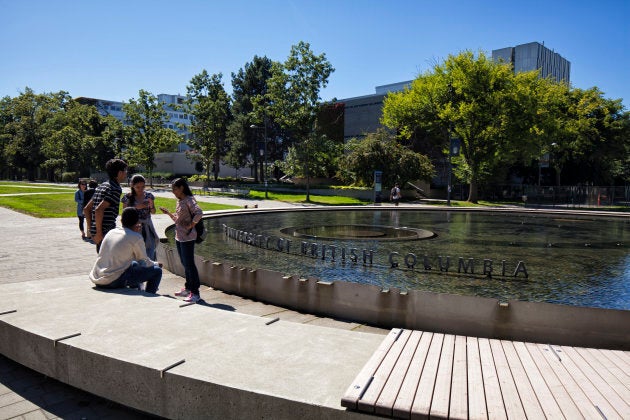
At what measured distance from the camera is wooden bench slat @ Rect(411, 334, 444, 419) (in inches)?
121

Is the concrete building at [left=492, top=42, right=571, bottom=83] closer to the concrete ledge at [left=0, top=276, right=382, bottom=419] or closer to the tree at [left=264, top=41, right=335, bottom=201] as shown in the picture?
the tree at [left=264, top=41, right=335, bottom=201]

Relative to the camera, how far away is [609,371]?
396cm

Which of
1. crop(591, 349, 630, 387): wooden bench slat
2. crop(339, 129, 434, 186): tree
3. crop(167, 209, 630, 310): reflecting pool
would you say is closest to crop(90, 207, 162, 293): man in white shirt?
crop(167, 209, 630, 310): reflecting pool

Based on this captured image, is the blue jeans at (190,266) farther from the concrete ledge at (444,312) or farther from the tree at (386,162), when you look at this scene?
the tree at (386,162)

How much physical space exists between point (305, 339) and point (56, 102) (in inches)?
4178

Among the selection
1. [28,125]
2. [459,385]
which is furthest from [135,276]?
[28,125]

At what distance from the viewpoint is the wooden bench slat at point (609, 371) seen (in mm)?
3545

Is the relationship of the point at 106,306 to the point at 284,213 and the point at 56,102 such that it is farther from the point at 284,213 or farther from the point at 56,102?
the point at 56,102

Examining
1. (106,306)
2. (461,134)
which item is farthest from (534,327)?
(461,134)

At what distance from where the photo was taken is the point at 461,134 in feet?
139

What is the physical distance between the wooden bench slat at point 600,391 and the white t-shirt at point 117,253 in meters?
5.33

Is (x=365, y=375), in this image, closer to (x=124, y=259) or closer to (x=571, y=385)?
(x=571, y=385)

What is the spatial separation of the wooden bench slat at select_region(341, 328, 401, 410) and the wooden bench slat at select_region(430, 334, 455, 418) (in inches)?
19.7

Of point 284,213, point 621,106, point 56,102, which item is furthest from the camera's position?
point 56,102
